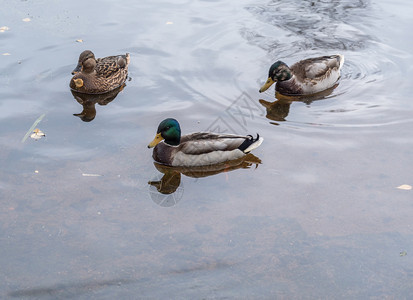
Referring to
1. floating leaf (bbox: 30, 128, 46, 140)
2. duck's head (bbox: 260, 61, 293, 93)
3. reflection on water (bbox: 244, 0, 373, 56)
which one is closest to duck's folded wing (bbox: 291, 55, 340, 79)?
duck's head (bbox: 260, 61, 293, 93)

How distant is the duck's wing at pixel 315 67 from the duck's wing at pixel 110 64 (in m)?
3.04

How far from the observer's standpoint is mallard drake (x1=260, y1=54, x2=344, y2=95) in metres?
9.65

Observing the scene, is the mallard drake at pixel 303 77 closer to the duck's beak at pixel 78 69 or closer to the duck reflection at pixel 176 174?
the duck reflection at pixel 176 174

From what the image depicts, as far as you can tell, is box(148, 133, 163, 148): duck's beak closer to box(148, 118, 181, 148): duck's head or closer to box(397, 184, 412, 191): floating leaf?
box(148, 118, 181, 148): duck's head

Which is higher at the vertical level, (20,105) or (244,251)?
(244,251)

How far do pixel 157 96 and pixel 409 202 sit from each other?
441cm

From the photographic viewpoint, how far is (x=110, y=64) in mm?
9703

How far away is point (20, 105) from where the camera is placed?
8930 millimetres

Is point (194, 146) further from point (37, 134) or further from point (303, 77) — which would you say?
point (303, 77)

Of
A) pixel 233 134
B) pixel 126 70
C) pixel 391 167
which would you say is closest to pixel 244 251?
pixel 233 134

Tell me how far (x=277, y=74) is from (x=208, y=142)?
2669mm

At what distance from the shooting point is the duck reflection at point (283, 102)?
9.07m

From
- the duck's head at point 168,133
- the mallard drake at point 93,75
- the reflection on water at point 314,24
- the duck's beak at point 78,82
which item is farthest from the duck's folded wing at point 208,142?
the reflection on water at point 314,24

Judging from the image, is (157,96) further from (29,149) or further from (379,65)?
(379,65)
